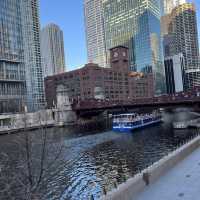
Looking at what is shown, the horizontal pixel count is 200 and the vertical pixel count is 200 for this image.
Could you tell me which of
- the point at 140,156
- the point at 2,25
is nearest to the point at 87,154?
the point at 140,156

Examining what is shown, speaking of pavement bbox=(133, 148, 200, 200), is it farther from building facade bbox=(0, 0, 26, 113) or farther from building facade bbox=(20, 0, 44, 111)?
building facade bbox=(20, 0, 44, 111)

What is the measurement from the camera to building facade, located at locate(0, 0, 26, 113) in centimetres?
14362

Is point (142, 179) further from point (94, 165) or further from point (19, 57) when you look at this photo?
point (19, 57)

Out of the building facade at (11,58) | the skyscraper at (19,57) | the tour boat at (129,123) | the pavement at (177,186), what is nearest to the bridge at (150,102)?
the tour boat at (129,123)

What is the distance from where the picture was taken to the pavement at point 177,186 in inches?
628

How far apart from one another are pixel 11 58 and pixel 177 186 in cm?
14726

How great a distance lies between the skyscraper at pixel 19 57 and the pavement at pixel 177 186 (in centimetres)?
12654

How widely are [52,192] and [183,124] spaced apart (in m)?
50.1

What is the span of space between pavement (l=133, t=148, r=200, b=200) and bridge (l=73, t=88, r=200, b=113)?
6118 cm

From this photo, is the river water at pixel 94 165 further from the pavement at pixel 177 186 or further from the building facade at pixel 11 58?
the building facade at pixel 11 58

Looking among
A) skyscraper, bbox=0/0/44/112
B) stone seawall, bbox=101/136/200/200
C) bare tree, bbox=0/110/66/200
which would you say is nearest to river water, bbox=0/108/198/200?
bare tree, bbox=0/110/66/200

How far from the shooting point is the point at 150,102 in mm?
89875

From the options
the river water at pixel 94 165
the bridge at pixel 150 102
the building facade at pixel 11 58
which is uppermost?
the building facade at pixel 11 58

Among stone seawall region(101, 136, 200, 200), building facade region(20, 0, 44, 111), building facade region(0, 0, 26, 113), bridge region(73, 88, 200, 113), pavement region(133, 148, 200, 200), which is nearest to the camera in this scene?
stone seawall region(101, 136, 200, 200)
